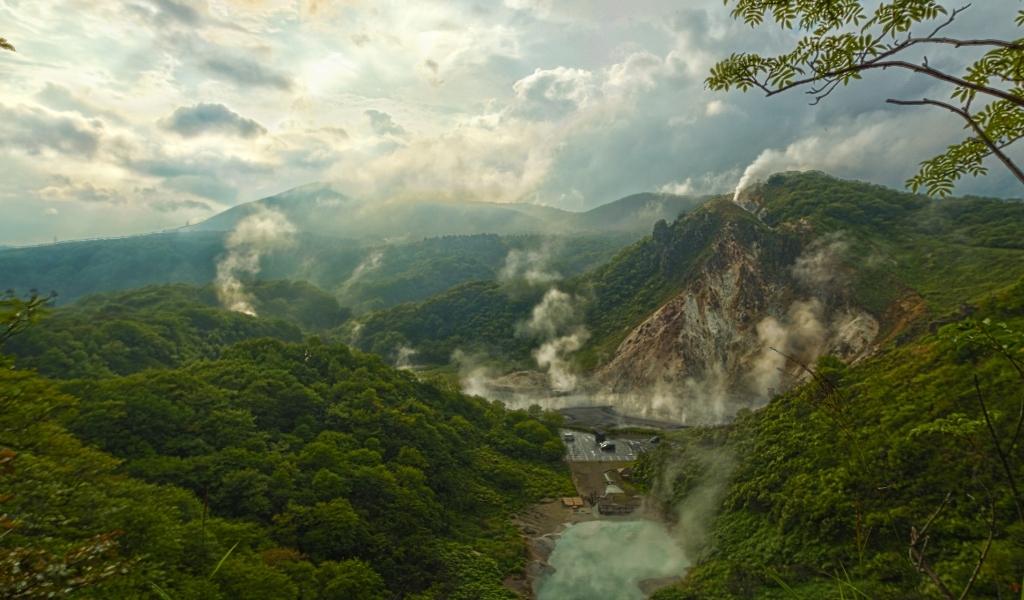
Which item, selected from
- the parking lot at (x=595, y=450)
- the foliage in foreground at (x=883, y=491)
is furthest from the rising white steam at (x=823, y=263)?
the foliage in foreground at (x=883, y=491)

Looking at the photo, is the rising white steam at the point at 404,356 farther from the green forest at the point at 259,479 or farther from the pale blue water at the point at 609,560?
the pale blue water at the point at 609,560

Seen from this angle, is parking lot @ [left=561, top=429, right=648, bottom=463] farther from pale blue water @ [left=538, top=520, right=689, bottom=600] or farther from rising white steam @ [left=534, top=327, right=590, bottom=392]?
rising white steam @ [left=534, top=327, right=590, bottom=392]

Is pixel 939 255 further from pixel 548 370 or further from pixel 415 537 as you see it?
pixel 415 537

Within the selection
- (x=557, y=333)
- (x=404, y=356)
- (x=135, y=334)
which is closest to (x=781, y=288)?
(x=557, y=333)

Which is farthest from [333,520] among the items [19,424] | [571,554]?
[19,424]

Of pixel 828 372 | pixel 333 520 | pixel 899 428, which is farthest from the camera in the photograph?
pixel 828 372

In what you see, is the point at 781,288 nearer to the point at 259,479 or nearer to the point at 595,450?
the point at 595,450

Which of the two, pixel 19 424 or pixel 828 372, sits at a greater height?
pixel 19 424
